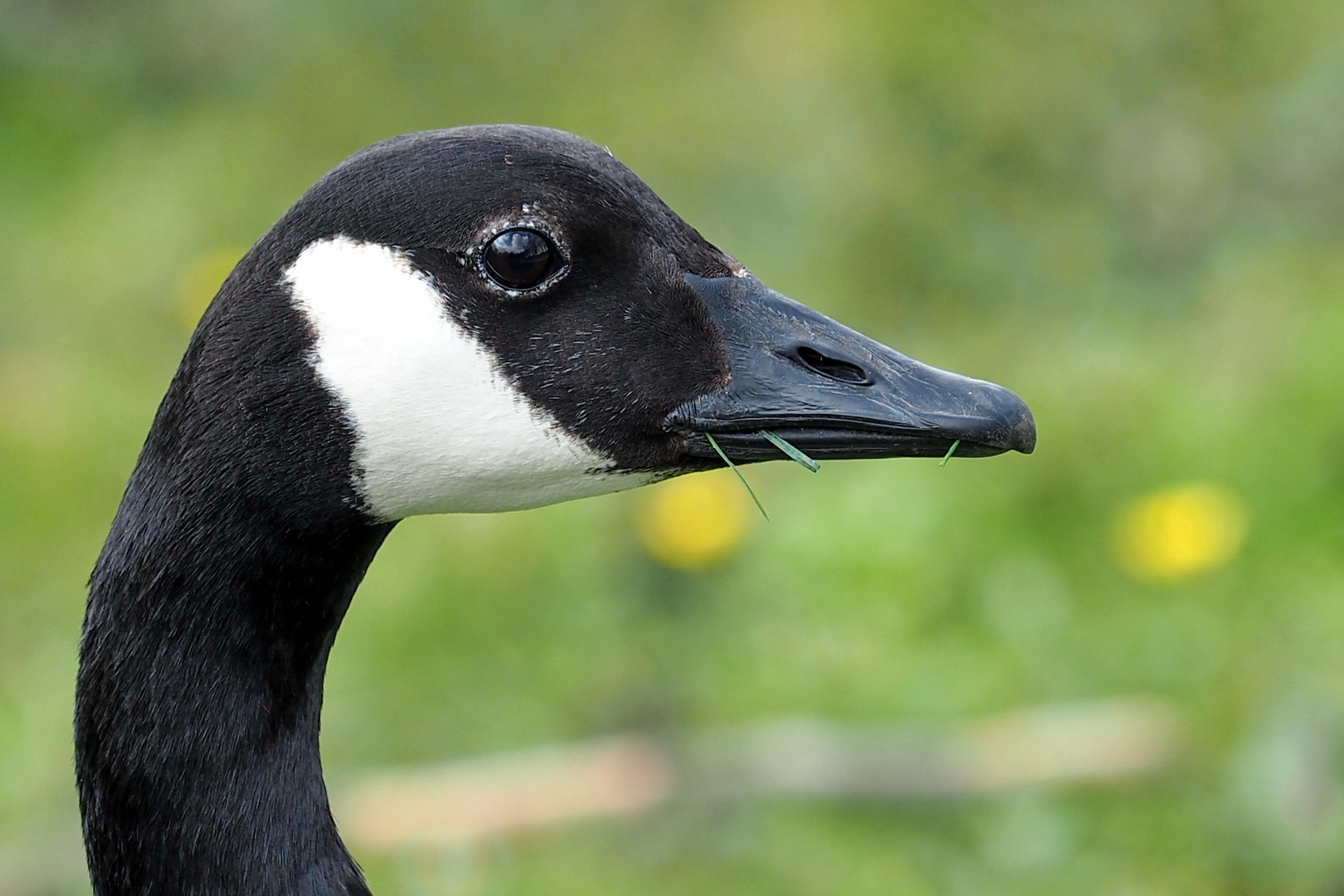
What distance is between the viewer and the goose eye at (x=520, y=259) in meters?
2.10

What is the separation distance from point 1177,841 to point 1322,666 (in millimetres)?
574

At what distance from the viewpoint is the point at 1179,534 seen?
4535 millimetres

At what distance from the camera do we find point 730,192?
20.9 ft

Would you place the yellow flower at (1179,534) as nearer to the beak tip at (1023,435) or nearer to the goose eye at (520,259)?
the beak tip at (1023,435)

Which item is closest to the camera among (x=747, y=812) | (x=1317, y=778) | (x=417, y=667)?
(x=1317, y=778)

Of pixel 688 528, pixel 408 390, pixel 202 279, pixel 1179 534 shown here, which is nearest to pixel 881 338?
pixel 1179 534

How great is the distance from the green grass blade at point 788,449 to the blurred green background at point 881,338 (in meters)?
1.83

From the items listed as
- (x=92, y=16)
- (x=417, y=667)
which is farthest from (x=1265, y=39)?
(x=92, y=16)

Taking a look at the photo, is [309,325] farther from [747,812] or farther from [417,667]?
[417,667]

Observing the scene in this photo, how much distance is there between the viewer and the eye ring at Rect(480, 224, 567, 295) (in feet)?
6.88

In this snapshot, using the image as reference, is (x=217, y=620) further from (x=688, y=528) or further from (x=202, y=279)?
(x=202, y=279)

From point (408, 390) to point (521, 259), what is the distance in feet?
0.74

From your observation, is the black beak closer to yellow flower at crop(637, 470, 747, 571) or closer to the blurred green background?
the blurred green background

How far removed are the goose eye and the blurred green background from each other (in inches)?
78.4
